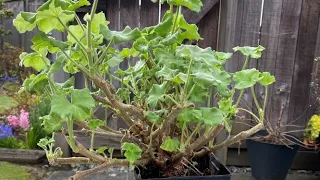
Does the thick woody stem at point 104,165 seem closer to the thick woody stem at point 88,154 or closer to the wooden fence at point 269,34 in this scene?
the thick woody stem at point 88,154

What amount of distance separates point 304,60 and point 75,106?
1825 mm

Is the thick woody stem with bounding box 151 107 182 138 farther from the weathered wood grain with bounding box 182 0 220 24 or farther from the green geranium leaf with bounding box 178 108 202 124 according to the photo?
the weathered wood grain with bounding box 182 0 220 24

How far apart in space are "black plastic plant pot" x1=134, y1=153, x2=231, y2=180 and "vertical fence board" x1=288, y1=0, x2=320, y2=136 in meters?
1.38

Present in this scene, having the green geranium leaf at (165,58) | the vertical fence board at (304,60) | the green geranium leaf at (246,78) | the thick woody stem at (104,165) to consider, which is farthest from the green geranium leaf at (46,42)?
the vertical fence board at (304,60)

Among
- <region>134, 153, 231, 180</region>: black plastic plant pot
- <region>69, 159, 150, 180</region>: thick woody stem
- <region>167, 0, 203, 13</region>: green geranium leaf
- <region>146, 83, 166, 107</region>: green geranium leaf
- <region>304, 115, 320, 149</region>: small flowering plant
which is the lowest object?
<region>304, 115, 320, 149</region>: small flowering plant

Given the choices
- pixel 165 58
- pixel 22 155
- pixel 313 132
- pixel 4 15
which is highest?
pixel 4 15

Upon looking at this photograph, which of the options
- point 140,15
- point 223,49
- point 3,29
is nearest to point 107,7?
point 140,15

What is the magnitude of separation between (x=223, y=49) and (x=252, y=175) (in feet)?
2.73

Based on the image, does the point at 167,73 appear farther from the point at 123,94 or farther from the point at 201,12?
the point at 201,12

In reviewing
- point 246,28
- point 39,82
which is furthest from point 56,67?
point 246,28

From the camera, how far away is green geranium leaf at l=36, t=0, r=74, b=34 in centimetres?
64

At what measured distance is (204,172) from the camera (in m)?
0.93

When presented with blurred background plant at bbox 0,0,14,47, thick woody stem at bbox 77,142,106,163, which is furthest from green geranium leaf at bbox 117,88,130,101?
blurred background plant at bbox 0,0,14,47

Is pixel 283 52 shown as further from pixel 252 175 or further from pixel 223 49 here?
pixel 252 175
